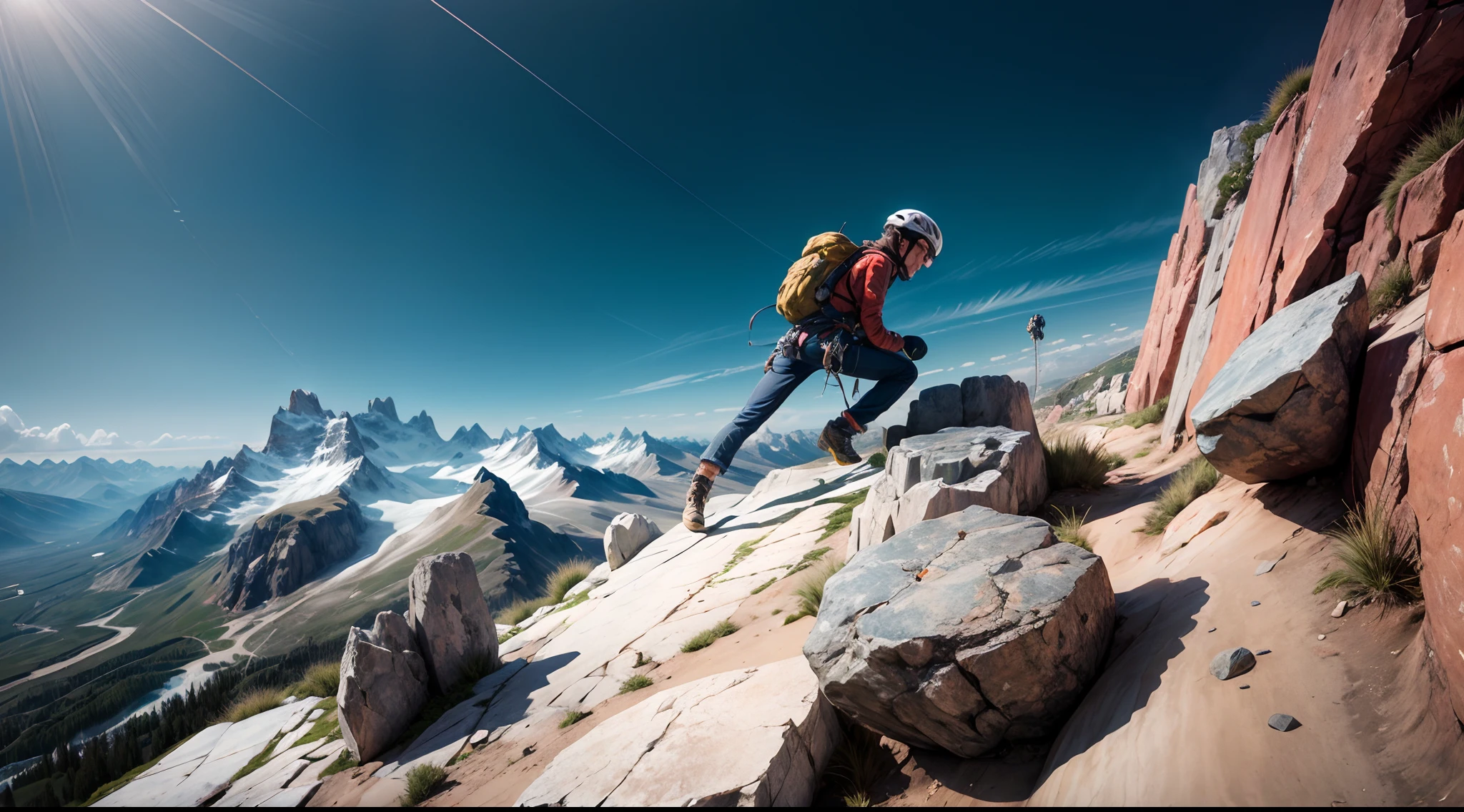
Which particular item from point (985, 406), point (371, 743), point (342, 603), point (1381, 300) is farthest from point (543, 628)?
point (342, 603)

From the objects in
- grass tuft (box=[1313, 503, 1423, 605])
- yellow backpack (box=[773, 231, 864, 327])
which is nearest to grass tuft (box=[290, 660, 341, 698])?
yellow backpack (box=[773, 231, 864, 327])

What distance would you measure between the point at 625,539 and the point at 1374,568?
13.8 meters

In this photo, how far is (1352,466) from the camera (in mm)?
3441

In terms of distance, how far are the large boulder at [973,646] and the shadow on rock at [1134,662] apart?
0.14m

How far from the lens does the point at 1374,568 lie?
8.96 feet

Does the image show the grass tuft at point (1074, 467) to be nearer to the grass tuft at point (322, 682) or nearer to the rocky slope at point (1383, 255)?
the rocky slope at point (1383, 255)

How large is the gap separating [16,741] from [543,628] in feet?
622

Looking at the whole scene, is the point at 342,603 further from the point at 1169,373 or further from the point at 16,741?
the point at 1169,373

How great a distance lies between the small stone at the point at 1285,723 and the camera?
2271mm

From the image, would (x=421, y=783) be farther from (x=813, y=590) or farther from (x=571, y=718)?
(x=813, y=590)

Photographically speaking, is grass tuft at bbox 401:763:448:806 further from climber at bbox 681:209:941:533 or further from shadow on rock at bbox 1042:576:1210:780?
climber at bbox 681:209:941:533

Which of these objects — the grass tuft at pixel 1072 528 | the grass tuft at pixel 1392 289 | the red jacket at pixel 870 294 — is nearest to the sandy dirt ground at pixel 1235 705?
the grass tuft at pixel 1072 528

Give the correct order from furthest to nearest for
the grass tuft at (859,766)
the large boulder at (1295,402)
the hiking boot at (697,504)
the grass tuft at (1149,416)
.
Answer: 1. the grass tuft at (1149,416)
2. the hiking boot at (697,504)
3. the grass tuft at (859,766)
4. the large boulder at (1295,402)

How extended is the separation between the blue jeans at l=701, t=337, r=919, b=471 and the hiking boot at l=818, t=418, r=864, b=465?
540 mm
